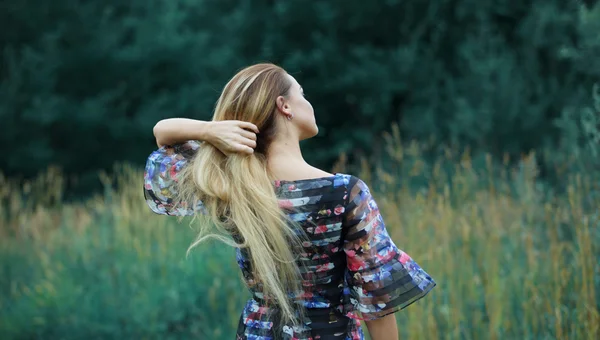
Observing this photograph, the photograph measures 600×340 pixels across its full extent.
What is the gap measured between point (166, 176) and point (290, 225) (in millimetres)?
555

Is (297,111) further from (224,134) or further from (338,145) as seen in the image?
(338,145)

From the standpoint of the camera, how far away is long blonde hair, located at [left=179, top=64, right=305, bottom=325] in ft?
6.77

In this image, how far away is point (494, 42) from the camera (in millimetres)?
11828

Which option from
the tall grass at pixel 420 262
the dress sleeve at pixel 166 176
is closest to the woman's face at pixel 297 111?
the dress sleeve at pixel 166 176

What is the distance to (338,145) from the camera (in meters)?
13.2

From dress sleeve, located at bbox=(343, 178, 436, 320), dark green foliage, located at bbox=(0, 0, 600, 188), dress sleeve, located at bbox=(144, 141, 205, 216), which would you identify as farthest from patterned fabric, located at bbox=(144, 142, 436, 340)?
dark green foliage, located at bbox=(0, 0, 600, 188)

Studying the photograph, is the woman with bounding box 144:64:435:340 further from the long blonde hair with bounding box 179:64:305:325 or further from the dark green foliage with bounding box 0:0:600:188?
the dark green foliage with bounding box 0:0:600:188

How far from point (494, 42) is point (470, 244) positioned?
8137 mm

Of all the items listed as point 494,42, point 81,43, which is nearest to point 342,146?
point 494,42

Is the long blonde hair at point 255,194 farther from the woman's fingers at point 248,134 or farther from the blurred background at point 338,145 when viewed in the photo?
the blurred background at point 338,145

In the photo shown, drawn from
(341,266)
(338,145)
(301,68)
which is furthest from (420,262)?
(301,68)

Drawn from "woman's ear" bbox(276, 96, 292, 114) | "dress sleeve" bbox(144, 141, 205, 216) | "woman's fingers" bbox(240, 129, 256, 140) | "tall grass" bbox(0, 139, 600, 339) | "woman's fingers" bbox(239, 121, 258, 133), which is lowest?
"tall grass" bbox(0, 139, 600, 339)

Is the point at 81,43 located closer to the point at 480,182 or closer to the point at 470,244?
the point at 480,182

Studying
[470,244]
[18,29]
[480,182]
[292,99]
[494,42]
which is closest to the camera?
[292,99]
